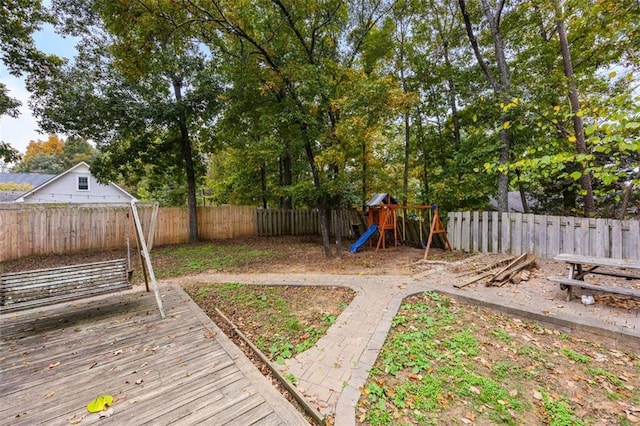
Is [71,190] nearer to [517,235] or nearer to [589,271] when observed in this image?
[517,235]

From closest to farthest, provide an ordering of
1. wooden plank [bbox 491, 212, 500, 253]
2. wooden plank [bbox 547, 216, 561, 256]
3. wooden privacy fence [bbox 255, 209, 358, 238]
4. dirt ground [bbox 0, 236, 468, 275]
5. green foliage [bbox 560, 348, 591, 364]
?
green foliage [bbox 560, 348, 591, 364] < wooden plank [bbox 547, 216, 561, 256] < dirt ground [bbox 0, 236, 468, 275] < wooden plank [bbox 491, 212, 500, 253] < wooden privacy fence [bbox 255, 209, 358, 238]

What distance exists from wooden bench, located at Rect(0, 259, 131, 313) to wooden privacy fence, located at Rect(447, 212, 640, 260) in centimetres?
824

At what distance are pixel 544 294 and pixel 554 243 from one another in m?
2.70

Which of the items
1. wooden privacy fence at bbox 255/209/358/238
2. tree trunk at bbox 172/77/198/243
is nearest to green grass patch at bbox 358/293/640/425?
wooden privacy fence at bbox 255/209/358/238

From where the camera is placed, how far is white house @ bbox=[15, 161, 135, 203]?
16969mm

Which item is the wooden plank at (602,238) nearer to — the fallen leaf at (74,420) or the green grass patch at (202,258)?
the green grass patch at (202,258)

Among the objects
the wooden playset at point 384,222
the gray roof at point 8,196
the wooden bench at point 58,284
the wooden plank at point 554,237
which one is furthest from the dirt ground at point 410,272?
the gray roof at point 8,196

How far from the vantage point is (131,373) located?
8.27ft

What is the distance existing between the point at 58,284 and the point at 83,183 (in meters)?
19.8

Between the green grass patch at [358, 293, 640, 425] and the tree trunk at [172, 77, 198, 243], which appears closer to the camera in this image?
the green grass patch at [358, 293, 640, 425]

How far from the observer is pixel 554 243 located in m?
6.20

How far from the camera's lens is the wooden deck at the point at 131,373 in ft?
6.66

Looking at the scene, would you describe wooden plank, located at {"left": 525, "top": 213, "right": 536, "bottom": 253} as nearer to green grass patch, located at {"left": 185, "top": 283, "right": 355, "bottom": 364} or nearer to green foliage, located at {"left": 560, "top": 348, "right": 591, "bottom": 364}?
green foliage, located at {"left": 560, "top": 348, "right": 591, "bottom": 364}

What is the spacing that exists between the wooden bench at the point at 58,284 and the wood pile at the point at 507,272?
5564 millimetres
